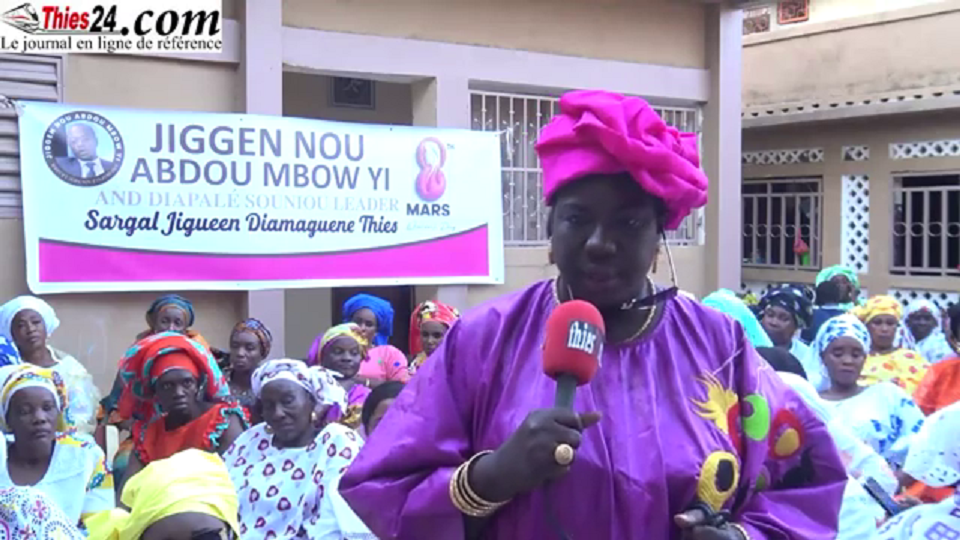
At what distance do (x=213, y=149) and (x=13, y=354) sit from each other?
2.24m

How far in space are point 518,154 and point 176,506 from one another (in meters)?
6.32

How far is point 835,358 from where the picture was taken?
18.3 ft

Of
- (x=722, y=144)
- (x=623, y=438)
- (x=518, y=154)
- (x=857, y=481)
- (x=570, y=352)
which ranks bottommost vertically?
(x=857, y=481)

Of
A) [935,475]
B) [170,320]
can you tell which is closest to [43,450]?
[170,320]

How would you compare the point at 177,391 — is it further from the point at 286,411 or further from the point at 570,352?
the point at 570,352

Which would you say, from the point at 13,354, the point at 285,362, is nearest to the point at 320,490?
the point at 285,362

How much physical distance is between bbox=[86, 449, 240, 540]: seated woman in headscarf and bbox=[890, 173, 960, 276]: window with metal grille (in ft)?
35.4

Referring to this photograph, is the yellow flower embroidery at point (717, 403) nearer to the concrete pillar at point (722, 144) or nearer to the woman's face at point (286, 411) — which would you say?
the woman's face at point (286, 411)

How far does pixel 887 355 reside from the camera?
676 cm

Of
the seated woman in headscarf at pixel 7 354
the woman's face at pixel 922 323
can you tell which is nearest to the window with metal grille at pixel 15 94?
the seated woman in headscarf at pixel 7 354

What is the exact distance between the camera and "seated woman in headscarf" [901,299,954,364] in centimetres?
799

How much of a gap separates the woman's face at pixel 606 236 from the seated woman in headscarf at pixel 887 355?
15.6 ft

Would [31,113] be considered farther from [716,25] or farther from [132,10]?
[716,25]

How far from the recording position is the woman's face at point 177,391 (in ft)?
16.5
